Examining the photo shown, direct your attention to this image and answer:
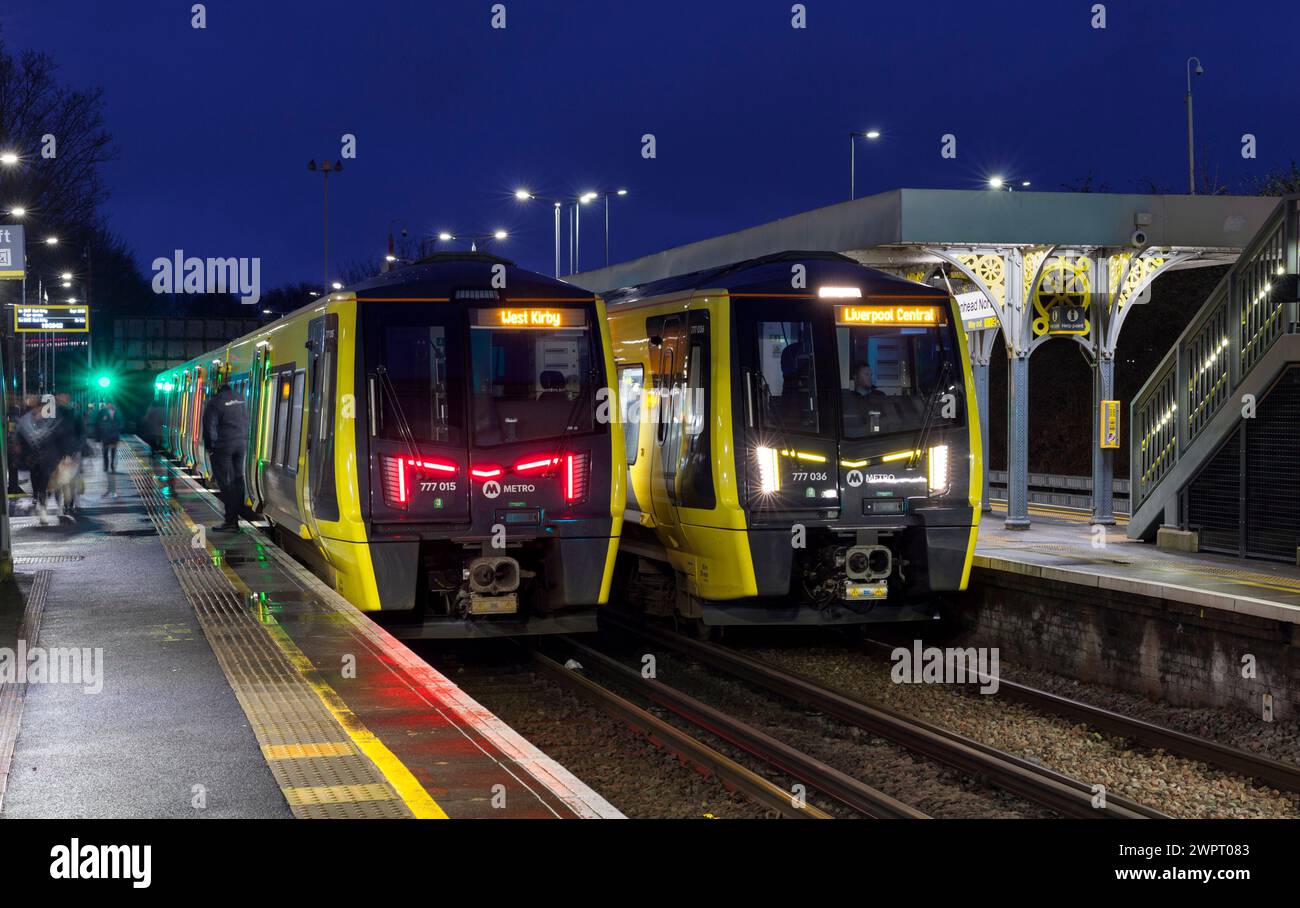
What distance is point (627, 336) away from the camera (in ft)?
45.8

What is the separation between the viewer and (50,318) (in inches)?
1869

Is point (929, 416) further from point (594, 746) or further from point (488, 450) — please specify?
point (594, 746)

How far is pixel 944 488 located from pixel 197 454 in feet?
77.7

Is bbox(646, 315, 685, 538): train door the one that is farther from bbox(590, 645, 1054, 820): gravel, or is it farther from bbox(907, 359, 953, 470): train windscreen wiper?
bbox(907, 359, 953, 470): train windscreen wiper

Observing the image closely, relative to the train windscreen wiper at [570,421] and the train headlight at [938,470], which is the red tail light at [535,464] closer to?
the train windscreen wiper at [570,421]

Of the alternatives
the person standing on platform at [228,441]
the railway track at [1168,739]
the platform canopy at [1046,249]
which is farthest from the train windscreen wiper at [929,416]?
the person standing on platform at [228,441]

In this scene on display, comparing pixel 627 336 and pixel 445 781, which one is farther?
pixel 627 336

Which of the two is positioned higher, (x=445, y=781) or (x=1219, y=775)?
(x=445, y=781)

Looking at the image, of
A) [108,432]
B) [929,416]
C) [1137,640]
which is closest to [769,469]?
[929,416]
